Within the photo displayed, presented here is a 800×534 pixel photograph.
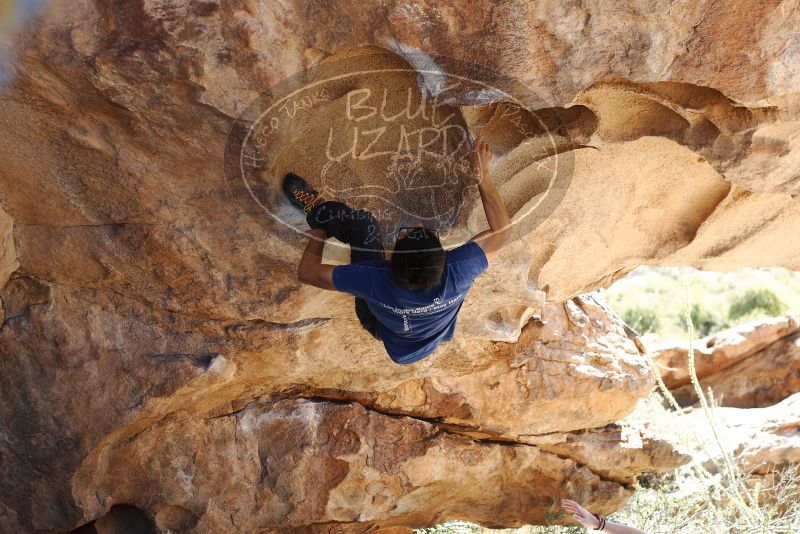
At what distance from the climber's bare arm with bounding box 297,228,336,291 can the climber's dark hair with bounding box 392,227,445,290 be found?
11.7 inches

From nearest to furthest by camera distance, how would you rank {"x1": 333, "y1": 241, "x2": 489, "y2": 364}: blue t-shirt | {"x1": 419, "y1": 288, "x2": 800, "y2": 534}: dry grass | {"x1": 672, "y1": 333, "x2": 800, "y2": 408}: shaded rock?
{"x1": 333, "y1": 241, "x2": 489, "y2": 364}: blue t-shirt
{"x1": 419, "y1": 288, "x2": 800, "y2": 534}: dry grass
{"x1": 672, "y1": 333, "x2": 800, "y2": 408}: shaded rock

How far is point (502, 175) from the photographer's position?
3113 mm

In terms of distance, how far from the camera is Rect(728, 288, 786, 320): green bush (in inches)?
453

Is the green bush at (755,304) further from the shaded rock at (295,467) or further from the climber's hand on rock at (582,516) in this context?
the climber's hand on rock at (582,516)

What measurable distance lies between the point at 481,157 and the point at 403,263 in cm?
53

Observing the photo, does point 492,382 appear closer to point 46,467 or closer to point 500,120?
point 500,120

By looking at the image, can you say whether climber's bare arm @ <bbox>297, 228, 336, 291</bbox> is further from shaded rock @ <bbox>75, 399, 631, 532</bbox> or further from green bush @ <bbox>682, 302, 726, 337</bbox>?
green bush @ <bbox>682, 302, 726, 337</bbox>

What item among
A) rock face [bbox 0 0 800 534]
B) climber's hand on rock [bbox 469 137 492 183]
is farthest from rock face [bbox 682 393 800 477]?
climber's hand on rock [bbox 469 137 492 183]

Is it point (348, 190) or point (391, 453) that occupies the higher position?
point (348, 190)

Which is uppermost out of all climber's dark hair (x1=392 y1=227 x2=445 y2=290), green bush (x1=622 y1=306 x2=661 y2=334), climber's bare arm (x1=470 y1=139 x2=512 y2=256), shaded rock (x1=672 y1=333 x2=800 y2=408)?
green bush (x1=622 y1=306 x2=661 y2=334)

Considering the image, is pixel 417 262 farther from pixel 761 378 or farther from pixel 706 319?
pixel 706 319

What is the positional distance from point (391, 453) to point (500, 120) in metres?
2.12

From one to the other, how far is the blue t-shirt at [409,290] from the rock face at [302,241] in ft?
1.14

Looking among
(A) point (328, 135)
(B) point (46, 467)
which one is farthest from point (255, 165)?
(B) point (46, 467)
